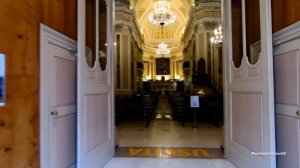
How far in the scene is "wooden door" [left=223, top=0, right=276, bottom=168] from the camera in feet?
7.86

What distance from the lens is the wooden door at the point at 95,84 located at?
8.60ft

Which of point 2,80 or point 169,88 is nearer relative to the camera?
point 2,80

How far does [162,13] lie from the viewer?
15.4m

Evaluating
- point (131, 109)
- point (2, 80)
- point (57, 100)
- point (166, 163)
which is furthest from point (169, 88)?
point (2, 80)

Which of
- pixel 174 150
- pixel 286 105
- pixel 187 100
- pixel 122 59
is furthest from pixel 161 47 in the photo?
pixel 286 105

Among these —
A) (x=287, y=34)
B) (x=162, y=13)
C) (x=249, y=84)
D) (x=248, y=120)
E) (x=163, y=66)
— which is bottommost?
(x=248, y=120)

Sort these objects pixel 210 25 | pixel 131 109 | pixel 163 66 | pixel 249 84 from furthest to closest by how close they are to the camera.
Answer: pixel 163 66, pixel 210 25, pixel 131 109, pixel 249 84

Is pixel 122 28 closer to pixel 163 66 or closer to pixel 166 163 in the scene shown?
pixel 166 163

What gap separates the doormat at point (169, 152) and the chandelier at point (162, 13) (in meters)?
11.5

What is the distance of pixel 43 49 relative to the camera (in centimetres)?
219

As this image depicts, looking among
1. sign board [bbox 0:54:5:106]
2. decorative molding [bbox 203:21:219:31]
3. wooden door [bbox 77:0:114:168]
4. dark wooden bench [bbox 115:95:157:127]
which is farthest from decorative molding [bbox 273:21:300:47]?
decorative molding [bbox 203:21:219:31]

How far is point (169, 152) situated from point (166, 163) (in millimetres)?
638

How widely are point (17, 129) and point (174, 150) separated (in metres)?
2.88

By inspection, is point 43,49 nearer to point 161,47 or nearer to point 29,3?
point 29,3
